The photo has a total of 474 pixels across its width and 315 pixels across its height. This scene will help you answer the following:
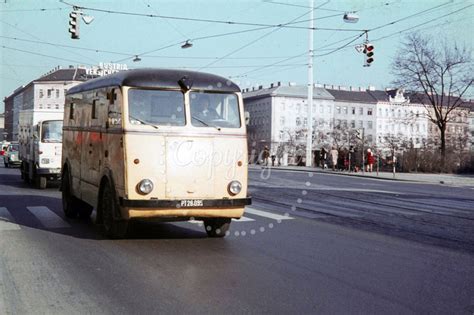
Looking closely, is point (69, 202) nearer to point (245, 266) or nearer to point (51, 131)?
point (245, 266)

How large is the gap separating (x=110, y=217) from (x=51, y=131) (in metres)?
12.3

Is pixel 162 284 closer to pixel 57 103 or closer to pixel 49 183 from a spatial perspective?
pixel 49 183

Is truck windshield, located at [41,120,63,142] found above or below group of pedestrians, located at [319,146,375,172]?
above

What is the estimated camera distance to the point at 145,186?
28.3ft

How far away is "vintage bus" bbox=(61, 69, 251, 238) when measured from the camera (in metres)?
8.71

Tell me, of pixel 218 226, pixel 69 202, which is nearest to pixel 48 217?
pixel 69 202

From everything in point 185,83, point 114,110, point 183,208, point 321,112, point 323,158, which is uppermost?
point 321,112

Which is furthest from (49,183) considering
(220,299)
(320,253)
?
(220,299)

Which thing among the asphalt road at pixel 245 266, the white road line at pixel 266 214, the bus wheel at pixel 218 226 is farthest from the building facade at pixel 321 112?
the bus wheel at pixel 218 226

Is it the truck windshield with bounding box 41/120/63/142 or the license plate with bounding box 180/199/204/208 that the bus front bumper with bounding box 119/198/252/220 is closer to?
the license plate with bounding box 180/199/204/208

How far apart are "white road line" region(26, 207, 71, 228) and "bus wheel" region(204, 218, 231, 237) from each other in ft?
9.65

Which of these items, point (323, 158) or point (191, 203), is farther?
point (323, 158)

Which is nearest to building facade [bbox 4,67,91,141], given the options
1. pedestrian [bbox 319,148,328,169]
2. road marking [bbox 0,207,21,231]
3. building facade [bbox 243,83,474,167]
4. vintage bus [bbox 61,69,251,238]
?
building facade [bbox 243,83,474,167]

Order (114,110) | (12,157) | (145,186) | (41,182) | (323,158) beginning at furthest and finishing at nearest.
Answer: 1. (323,158)
2. (12,157)
3. (41,182)
4. (114,110)
5. (145,186)
